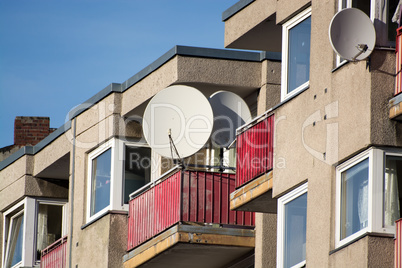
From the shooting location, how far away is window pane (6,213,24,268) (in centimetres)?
3086

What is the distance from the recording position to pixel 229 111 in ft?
73.5

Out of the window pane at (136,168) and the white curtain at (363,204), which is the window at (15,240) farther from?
the white curtain at (363,204)

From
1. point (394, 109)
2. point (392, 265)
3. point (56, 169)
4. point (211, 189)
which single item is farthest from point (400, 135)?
point (56, 169)

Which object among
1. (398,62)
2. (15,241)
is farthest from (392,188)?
(15,241)

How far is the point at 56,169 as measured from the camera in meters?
29.0

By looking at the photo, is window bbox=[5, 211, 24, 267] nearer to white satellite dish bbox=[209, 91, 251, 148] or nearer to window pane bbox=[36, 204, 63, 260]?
window pane bbox=[36, 204, 63, 260]

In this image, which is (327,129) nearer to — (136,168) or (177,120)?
(177,120)

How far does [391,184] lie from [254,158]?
4.33 metres

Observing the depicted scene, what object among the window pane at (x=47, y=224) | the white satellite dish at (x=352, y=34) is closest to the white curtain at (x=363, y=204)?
the white satellite dish at (x=352, y=34)

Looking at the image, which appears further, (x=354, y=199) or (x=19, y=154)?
(x=19, y=154)

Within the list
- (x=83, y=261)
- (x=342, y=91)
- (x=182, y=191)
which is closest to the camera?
(x=342, y=91)

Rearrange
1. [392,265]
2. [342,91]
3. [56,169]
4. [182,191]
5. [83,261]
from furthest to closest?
1. [56,169]
2. [83,261]
3. [182,191]
4. [342,91]
5. [392,265]

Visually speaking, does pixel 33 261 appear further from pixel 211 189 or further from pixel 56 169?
Result: pixel 211 189

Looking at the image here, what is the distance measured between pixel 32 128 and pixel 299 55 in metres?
19.0
